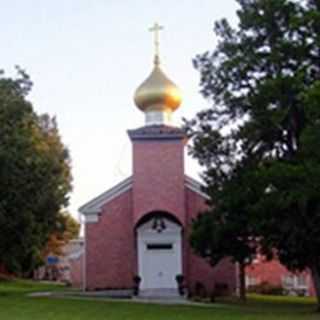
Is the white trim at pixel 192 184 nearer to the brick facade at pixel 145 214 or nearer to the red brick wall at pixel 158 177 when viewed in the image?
the brick facade at pixel 145 214

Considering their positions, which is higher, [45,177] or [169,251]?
[45,177]

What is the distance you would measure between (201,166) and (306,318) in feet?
26.4

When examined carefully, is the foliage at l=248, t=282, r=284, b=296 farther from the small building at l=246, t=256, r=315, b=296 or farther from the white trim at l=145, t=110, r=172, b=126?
the white trim at l=145, t=110, r=172, b=126

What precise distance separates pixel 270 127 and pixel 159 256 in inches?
556

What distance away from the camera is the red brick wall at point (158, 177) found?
38.5 metres

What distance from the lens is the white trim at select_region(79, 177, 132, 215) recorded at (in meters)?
40.1

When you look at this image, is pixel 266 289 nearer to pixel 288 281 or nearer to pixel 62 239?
pixel 288 281

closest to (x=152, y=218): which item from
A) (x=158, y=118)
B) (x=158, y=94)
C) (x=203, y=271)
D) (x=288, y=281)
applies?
(x=203, y=271)

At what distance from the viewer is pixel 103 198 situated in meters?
40.4

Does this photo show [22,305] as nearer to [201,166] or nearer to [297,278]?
[201,166]

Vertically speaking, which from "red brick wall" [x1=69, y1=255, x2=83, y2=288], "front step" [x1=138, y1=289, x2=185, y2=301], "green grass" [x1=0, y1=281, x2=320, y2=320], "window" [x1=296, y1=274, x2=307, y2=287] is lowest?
"green grass" [x1=0, y1=281, x2=320, y2=320]

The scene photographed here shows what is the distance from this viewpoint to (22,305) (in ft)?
86.3

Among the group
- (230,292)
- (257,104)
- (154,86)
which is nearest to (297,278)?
(230,292)

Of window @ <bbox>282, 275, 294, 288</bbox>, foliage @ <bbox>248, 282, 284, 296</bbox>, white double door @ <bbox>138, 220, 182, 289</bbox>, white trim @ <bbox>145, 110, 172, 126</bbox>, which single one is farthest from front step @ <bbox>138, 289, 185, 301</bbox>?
window @ <bbox>282, 275, 294, 288</bbox>
